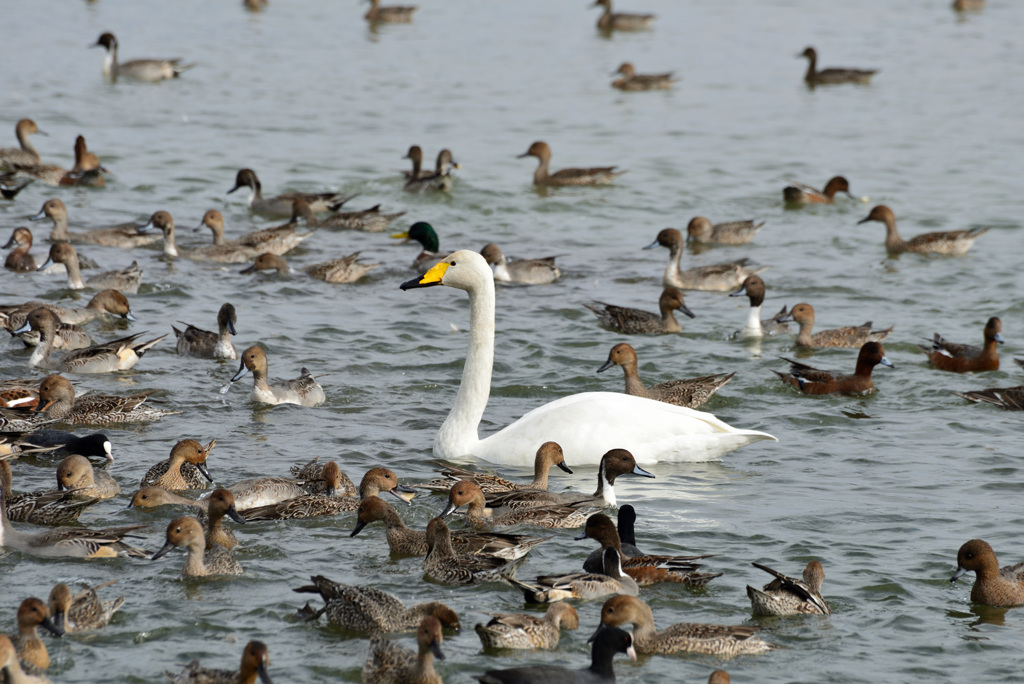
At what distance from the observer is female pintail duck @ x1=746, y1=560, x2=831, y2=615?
799cm

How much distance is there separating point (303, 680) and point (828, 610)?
321cm

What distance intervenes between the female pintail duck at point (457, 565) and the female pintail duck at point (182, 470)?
2.15 metres

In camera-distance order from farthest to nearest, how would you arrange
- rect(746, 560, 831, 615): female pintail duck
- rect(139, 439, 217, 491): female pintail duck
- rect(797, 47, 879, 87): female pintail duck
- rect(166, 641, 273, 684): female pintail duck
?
1. rect(797, 47, 879, 87): female pintail duck
2. rect(139, 439, 217, 491): female pintail duck
3. rect(746, 560, 831, 615): female pintail duck
4. rect(166, 641, 273, 684): female pintail duck

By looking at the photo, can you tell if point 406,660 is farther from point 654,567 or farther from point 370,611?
point 654,567

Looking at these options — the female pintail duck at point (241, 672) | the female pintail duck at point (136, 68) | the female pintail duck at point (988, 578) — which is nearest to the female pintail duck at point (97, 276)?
the female pintail duck at point (241, 672)

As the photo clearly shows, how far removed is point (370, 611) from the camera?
25.0ft

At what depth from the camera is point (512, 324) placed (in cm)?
1556

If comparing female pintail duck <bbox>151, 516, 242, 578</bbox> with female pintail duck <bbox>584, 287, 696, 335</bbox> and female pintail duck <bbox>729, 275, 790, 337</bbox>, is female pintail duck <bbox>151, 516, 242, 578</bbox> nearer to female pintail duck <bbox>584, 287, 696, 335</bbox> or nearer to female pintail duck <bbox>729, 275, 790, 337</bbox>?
female pintail duck <bbox>584, 287, 696, 335</bbox>

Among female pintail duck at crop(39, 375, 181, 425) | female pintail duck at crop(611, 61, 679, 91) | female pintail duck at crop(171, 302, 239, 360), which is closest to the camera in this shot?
female pintail duck at crop(39, 375, 181, 425)

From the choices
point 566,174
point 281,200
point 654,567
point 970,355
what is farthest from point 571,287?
point 654,567

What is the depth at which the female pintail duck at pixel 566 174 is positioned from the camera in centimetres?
2345

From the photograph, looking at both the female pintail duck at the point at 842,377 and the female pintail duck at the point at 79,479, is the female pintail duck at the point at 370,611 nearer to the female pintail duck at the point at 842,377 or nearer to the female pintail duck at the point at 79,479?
the female pintail duck at the point at 79,479

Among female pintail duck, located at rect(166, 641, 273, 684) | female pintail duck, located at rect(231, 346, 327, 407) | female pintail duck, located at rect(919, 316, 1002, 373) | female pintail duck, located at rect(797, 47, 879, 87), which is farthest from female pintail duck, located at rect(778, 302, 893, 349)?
female pintail duck, located at rect(797, 47, 879, 87)

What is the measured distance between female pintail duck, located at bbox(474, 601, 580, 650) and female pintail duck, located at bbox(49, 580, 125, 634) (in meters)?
2.11
